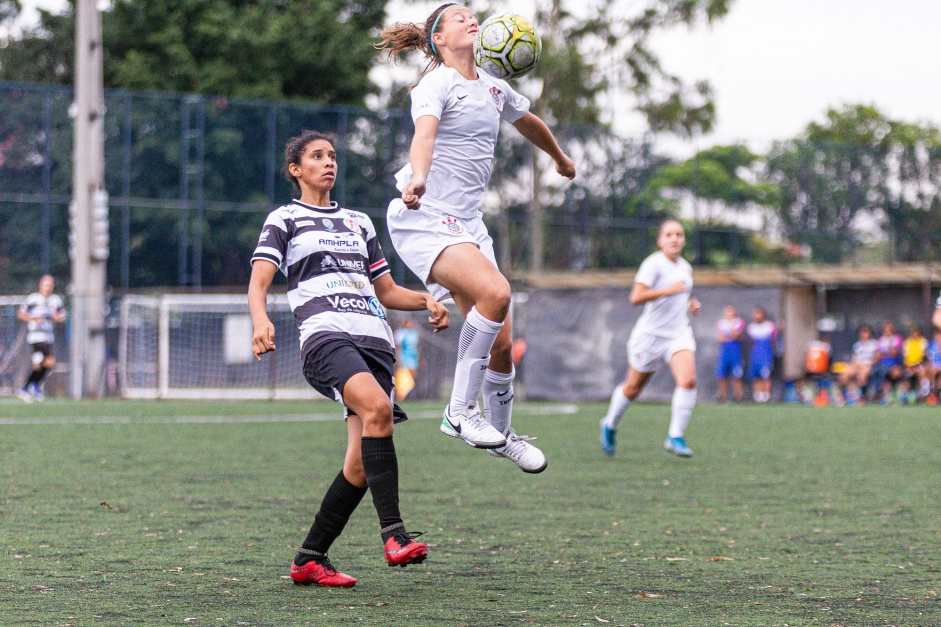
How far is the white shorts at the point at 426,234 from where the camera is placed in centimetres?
606

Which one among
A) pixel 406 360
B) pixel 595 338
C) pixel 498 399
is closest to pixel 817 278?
pixel 595 338

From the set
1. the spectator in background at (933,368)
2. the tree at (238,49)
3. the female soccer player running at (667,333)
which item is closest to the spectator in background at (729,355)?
the spectator in background at (933,368)

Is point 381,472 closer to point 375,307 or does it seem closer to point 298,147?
point 375,307

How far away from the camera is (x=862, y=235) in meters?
34.5

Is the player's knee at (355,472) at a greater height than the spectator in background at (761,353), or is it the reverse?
the player's knee at (355,472)

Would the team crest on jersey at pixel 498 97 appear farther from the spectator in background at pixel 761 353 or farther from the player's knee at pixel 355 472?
the spectator in background at pixel 761 353

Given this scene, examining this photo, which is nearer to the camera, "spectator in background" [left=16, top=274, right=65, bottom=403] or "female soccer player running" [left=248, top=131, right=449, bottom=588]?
"female soccer player running" [left=248, top=131, right=449, bottom=588]

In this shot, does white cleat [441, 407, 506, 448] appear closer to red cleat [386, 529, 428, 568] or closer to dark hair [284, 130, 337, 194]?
red cleat [386, 529, 428, 568]

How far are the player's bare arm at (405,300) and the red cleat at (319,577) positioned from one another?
1.12 meters

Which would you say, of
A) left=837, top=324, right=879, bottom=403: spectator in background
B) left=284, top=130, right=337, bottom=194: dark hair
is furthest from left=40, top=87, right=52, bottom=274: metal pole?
left=284, top=130, right=337, bottom=194: dark hair

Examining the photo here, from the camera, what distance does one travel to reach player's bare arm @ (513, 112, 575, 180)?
6.57 meters

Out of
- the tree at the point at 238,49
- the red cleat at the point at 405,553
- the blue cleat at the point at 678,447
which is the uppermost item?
the tree at the point at 238,49

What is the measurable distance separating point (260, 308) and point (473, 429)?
1290 mm

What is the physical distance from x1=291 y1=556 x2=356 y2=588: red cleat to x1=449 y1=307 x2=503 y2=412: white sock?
1084 mm
